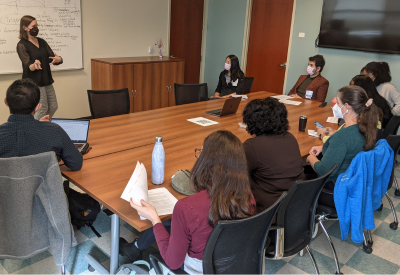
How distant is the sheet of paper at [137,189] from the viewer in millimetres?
1679

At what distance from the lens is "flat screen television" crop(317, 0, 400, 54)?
→ 511cm

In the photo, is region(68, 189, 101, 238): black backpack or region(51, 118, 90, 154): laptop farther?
region(51, 118, 90, 154): laptop

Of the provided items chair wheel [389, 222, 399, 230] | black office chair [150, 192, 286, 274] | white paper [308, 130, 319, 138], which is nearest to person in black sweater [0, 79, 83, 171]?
black office chair [150, 192, 286, 274]

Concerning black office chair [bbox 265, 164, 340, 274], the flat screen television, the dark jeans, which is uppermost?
the flat screen television

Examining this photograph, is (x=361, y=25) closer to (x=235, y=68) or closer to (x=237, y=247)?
(x=235, y=68)

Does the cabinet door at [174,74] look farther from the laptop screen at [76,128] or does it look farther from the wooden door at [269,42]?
the laptop screen at [76,128]

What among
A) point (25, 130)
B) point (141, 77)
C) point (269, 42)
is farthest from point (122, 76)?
point (25, 130)

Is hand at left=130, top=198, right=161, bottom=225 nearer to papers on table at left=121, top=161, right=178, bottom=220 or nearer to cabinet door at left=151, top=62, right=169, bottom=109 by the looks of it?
papers on table at left=121, top=161, right=178, bottom=220

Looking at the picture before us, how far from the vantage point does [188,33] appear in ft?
22.7

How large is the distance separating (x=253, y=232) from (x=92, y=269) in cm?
124

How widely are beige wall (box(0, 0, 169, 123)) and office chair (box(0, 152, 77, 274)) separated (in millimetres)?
3333

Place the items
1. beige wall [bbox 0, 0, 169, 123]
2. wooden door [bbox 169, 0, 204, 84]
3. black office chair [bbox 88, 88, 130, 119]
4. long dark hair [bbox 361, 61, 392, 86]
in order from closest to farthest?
black office chair [bbox 88, 88, 130, 119], long dark hair [bbox 361, 61, 392, 86], beige wall [bbox 0, 0, 169, 123], wooden door [bbox 169, 0, 204, 84]

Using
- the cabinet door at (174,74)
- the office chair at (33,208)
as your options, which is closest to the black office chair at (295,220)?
the office chair at (33,208)

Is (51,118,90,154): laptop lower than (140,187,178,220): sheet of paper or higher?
higher
